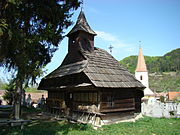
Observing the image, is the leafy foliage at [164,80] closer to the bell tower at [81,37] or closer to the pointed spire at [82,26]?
the pointed spire at [82,26]

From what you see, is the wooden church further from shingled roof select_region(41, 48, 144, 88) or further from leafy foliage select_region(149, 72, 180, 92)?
leafy foliage select_region(149, 72, 180, 92)

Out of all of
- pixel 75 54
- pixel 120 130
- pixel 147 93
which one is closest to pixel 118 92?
pixel 120 130

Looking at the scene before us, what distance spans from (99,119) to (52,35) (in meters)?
7.01

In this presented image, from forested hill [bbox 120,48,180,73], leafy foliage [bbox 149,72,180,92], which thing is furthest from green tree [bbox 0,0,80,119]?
forested hill [bbox 120,48,180,73]

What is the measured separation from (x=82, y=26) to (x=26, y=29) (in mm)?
6728

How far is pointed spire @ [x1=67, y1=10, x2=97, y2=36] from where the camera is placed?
55.9 feet

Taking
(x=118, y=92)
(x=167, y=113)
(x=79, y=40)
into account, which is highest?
(x=79, y=40)

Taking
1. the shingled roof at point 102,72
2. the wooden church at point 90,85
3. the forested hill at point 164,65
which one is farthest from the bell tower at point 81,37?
the forested hill at point 164,65

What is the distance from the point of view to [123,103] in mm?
14609

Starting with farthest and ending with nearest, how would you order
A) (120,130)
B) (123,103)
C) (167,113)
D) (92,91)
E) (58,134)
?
(167,113) < (123,103) < (92,91) < (120,130) < (58,134)

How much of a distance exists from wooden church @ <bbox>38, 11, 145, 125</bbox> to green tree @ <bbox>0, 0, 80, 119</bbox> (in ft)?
11.2

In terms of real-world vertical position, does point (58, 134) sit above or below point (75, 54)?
below

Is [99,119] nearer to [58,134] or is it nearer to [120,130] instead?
[120,130]

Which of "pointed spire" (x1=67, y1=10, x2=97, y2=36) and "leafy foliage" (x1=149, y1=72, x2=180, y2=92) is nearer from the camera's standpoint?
"pointed spire" (x1=67, y1=10, x2=97, y2=36)
